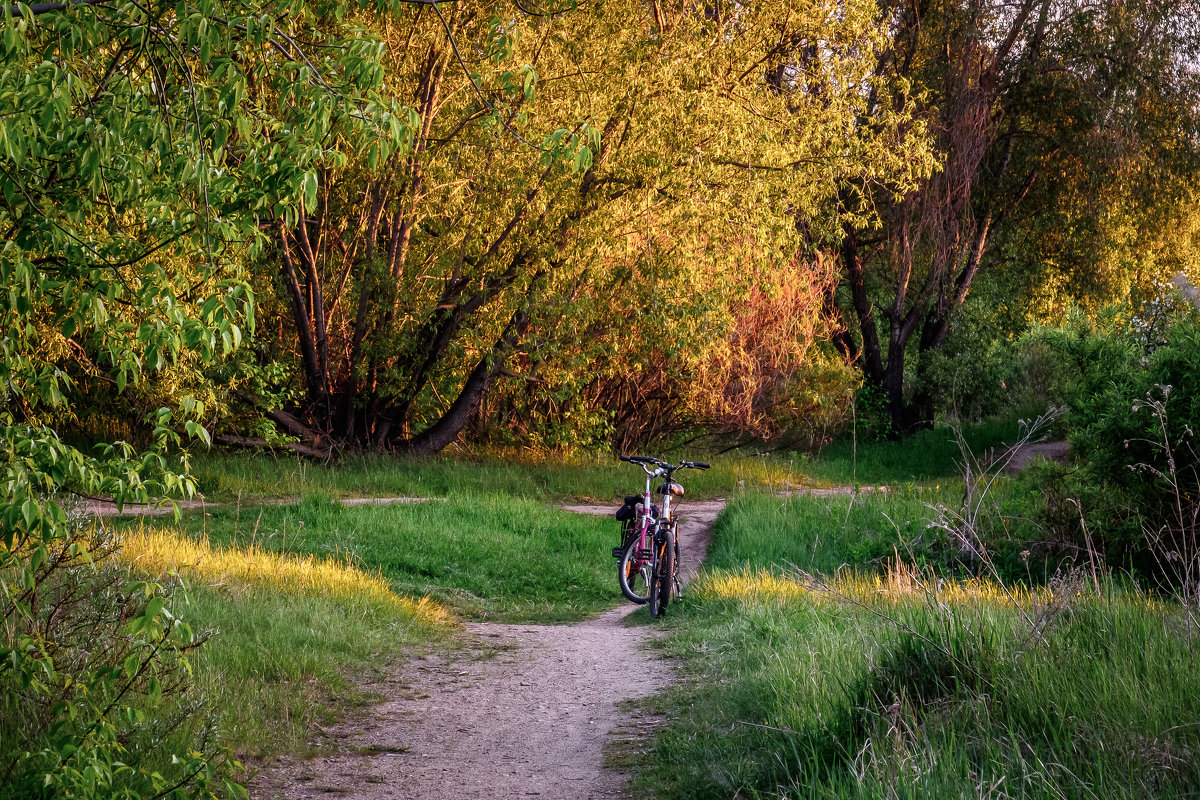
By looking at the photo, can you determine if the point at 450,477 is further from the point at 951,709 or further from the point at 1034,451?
the point at 951,709

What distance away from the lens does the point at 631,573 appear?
10.3 meters

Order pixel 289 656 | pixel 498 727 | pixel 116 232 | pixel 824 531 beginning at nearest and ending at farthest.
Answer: pixel 116 232
pixel 498 727
pixel 289 656
pixel 824 531

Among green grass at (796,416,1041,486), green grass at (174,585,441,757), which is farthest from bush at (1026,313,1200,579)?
green grass at (796,416,1041,486)

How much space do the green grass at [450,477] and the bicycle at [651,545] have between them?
16.8 feet

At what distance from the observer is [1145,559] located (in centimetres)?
939

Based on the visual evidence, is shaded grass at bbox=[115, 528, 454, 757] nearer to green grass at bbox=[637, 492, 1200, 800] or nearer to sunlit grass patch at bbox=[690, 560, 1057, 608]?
green grass at bbox=[637, 492, 1200, 800]

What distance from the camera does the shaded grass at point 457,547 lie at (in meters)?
10.6

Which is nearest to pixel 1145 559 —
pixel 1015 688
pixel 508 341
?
pixel 1015 688

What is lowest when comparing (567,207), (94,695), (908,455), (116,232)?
(94,695)

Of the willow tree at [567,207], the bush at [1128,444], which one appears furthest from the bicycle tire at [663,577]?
the willow tree at [567,207]

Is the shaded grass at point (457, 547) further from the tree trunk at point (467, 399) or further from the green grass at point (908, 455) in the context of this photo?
the green grass at point (908, 455)

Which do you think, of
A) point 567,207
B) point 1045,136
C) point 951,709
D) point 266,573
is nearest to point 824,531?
point 266,573

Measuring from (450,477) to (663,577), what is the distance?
7340 mm

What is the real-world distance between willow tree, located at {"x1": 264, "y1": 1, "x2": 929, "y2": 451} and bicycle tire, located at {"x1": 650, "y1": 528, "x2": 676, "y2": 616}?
606 centimetres
